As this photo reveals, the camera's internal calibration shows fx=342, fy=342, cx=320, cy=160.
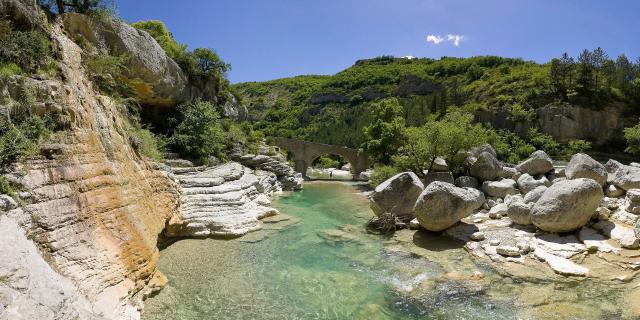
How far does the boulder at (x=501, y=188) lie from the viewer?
1891 centimetres

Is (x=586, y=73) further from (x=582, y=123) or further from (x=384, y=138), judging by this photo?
(x=384, y=138)

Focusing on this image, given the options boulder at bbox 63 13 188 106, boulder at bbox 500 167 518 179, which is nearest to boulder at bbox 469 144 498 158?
boulder at bbox 500 167 518 179

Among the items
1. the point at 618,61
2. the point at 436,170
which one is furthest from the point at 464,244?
the point at 618,61

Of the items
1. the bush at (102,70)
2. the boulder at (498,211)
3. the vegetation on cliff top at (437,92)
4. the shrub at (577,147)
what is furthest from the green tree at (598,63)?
the bush at (102,70)

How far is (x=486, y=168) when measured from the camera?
816 inches

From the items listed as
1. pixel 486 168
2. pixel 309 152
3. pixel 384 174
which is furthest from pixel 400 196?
pixel 309 152

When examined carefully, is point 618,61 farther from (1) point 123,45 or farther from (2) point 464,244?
(1) point 123,45

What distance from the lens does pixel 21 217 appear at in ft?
23.2

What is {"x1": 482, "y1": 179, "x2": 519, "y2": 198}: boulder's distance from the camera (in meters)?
18.9

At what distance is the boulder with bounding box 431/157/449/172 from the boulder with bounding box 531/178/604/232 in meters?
9.42

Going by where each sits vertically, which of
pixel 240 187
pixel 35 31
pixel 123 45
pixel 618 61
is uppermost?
pixel 618 61

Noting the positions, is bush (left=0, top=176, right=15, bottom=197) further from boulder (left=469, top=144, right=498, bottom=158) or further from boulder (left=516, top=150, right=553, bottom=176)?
boulder (left=469, top=144, right=498, bottom=158)

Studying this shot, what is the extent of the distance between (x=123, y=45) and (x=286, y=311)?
17181mm

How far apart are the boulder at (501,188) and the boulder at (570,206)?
5.75 metres
